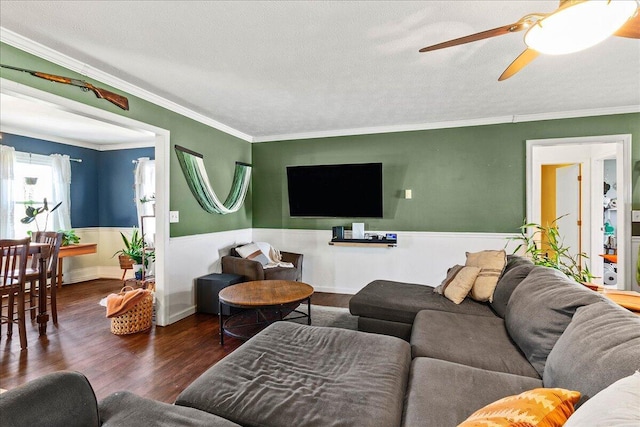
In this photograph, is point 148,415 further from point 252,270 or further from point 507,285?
point 252,270

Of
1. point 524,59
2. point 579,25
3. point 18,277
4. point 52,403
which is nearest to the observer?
point 52,403

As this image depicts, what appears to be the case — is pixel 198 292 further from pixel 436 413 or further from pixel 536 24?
pixel 536 24

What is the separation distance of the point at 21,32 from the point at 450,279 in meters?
3.71

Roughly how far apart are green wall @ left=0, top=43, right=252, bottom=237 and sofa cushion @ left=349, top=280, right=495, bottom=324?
230 centimetres

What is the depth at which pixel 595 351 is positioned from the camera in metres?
1.14

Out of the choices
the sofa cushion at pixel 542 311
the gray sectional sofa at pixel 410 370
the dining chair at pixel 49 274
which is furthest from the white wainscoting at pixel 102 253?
the sofa cushion at pixel 542 311

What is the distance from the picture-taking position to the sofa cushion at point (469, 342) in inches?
66.4

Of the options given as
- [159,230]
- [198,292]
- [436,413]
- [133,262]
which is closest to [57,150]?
[133,262]

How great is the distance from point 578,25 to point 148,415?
7.65 ft

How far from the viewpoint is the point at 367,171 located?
448 cm

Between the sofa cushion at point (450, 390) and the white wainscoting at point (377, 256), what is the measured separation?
2.99 meters

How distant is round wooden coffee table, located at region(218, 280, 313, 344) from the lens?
2.79m

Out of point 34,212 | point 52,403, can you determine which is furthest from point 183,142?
point 52,403

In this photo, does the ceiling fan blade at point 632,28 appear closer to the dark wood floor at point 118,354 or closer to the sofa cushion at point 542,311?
the sofa cushion at point 542,311
